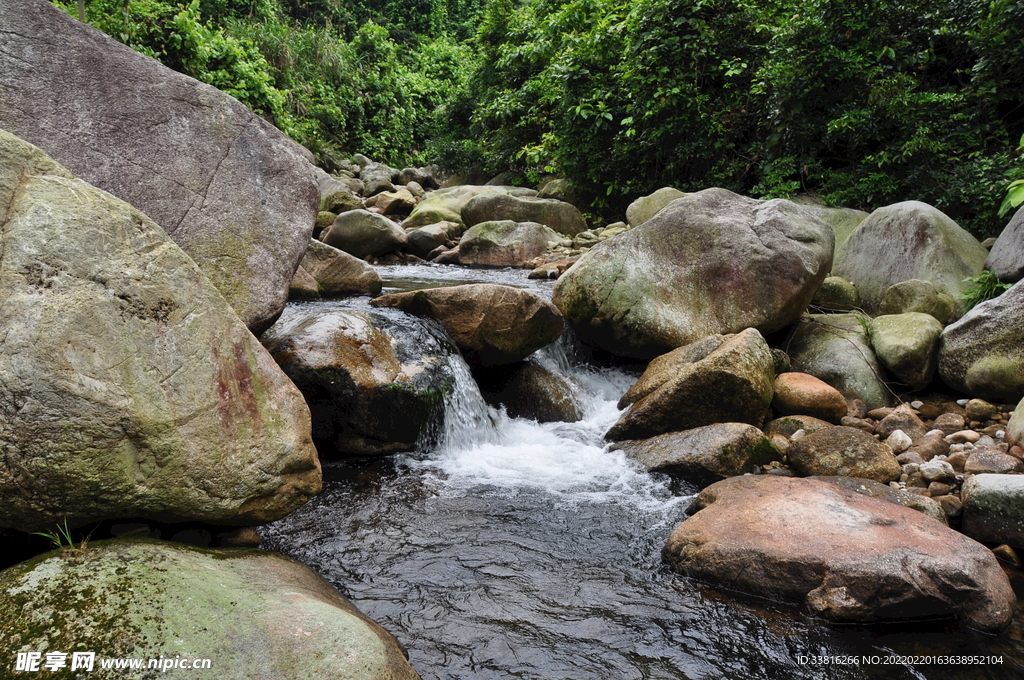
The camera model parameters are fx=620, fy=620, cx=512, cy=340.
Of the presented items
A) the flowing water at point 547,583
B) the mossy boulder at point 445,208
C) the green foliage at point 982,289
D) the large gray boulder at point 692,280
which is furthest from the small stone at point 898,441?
the mossy boulder at point 445,208

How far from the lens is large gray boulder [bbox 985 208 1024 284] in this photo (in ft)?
21.7

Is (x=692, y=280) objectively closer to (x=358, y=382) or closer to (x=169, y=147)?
(x=358, y=382)

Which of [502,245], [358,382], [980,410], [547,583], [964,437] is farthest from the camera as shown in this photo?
[502,245]

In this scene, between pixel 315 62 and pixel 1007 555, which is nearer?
pixel 1007 555

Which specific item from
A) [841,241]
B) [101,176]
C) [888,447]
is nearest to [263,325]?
[101,176]

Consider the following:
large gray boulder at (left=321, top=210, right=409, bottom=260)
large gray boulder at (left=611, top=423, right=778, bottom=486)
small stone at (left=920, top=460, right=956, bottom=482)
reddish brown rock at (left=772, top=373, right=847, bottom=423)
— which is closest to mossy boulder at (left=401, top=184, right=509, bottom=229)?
large gray boulder at (left=321, top=210, right=409, bottom=260)

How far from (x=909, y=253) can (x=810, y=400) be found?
333 cm

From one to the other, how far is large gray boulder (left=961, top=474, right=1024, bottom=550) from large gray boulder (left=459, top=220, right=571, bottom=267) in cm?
989

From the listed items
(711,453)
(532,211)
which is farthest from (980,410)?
(532,211)

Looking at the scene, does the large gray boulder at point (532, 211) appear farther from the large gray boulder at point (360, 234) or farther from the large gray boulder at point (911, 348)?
the large gray boulder at point (911, 348)

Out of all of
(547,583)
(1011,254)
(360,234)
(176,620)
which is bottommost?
(547,583)

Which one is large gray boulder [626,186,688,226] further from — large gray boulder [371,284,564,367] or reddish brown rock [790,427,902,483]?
reddish brown rock [790,427,902,483]

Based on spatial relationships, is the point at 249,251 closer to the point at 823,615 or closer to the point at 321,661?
the point at 321,661

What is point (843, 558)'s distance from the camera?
10.8 ft
